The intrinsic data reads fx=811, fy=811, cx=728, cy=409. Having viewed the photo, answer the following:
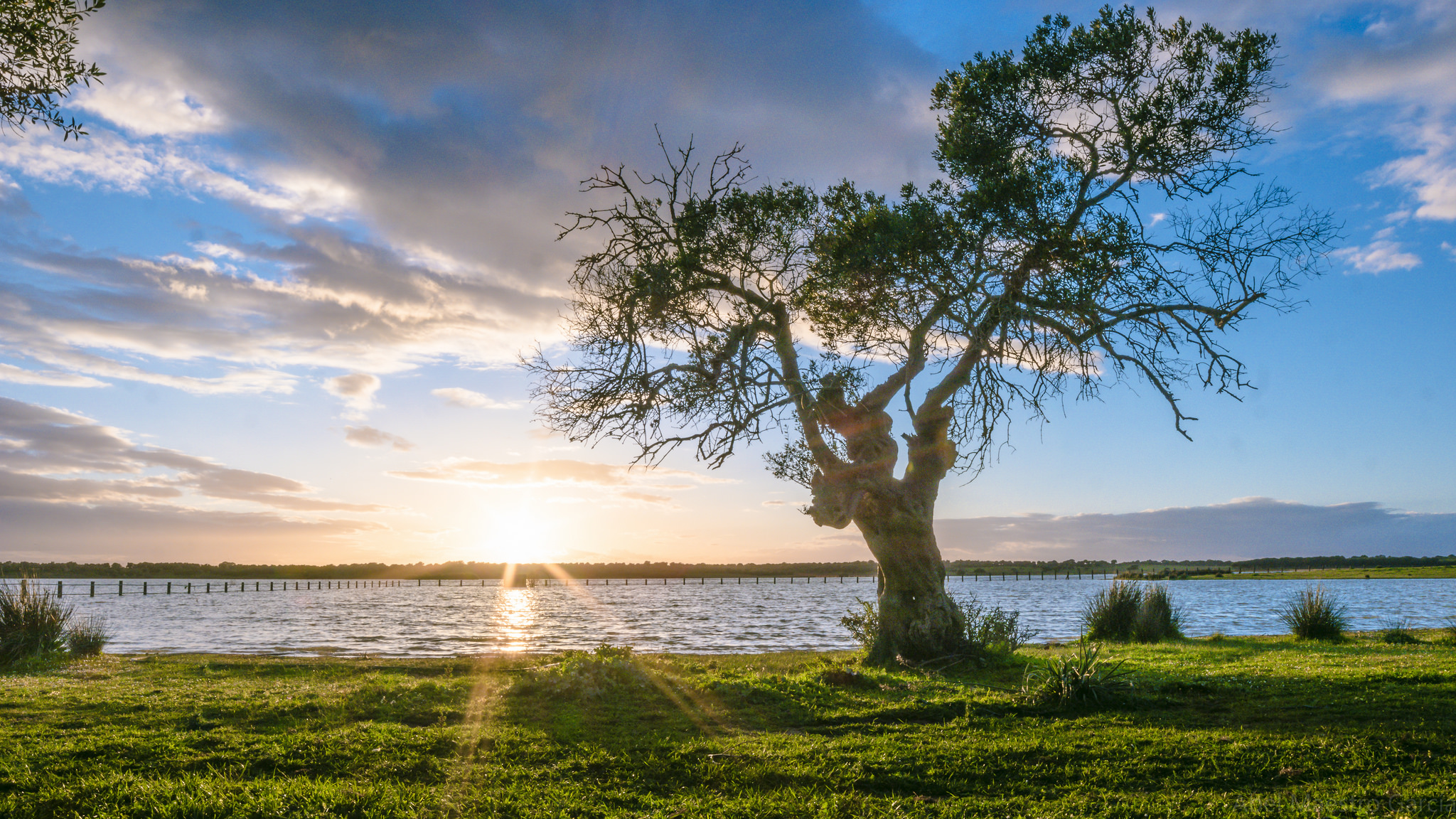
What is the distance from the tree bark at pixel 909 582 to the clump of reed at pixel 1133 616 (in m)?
8.35

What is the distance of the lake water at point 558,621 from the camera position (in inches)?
1091

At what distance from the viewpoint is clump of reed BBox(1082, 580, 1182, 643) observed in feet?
66.8

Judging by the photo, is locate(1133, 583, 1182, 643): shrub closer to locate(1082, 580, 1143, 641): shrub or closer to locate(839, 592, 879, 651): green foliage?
locate(1082, 580, 1143, 641): shrub

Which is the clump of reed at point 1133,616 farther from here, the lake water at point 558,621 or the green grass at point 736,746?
the green grass at point 736,746

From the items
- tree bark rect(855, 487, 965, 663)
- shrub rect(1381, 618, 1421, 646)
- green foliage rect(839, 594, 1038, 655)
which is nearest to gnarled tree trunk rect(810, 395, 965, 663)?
tree bark rect(855, 487, 965, 663)

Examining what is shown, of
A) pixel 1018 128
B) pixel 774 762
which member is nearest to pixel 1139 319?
pixel 1018 128

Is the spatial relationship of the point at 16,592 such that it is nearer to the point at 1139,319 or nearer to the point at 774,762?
the point at 774,762

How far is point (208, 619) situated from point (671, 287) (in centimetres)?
4157

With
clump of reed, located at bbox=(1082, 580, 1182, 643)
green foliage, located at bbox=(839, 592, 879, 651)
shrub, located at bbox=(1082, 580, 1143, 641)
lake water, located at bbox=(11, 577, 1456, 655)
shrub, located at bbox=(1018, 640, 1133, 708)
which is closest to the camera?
shrub, located at bbox=(1018, 640, 1133, 708)

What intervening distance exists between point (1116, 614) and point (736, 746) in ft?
55.1

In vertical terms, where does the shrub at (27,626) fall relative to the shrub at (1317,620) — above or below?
above

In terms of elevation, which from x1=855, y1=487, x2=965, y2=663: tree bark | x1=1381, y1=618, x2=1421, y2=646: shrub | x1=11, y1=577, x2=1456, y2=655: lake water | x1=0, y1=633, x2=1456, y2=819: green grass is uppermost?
x1=855, y1=487, x2=965, y2=663: tree bark

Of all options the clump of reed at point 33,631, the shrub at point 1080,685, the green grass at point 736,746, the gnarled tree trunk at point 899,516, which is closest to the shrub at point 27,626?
the clump of reed at point 33,631

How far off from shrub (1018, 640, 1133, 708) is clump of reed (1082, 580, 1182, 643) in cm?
1130
